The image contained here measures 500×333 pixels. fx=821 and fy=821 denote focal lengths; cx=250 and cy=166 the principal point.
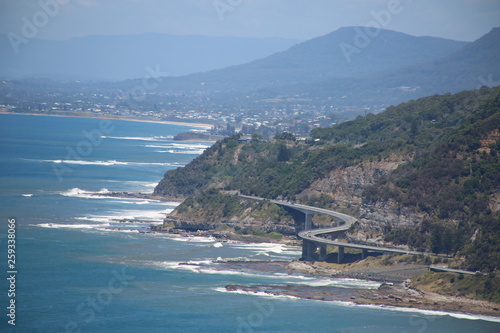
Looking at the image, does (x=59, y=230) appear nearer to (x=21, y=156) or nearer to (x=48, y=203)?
(x=48, y=203)

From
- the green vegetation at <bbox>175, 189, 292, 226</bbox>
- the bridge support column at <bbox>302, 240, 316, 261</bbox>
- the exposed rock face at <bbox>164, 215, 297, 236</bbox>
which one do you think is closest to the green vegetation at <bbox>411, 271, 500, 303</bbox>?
the bridge support column at <bbox>302, 240, 316, 261</bbox>

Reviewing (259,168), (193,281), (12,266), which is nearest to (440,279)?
(193,281)

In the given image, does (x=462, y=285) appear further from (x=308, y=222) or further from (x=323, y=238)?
(x=308, y=222)

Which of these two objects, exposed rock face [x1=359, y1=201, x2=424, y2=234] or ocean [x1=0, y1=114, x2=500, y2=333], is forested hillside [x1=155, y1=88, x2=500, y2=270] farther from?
ocean [x1=0, y1=114, x2=500, y2=333]

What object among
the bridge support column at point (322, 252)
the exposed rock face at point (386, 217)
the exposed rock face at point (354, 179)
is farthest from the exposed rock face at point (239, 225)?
the bridge support column at point (322, 252)

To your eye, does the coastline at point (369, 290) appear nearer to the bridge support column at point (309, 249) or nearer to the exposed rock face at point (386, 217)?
the bridge support column at point (309, 249)

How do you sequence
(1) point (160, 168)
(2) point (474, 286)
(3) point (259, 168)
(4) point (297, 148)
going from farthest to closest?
(1) point (160, 168), (4) point (297, 148), (3) point (259, 168), (2) point (474, 286)

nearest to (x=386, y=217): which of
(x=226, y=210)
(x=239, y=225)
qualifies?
(x=239, y=225)
